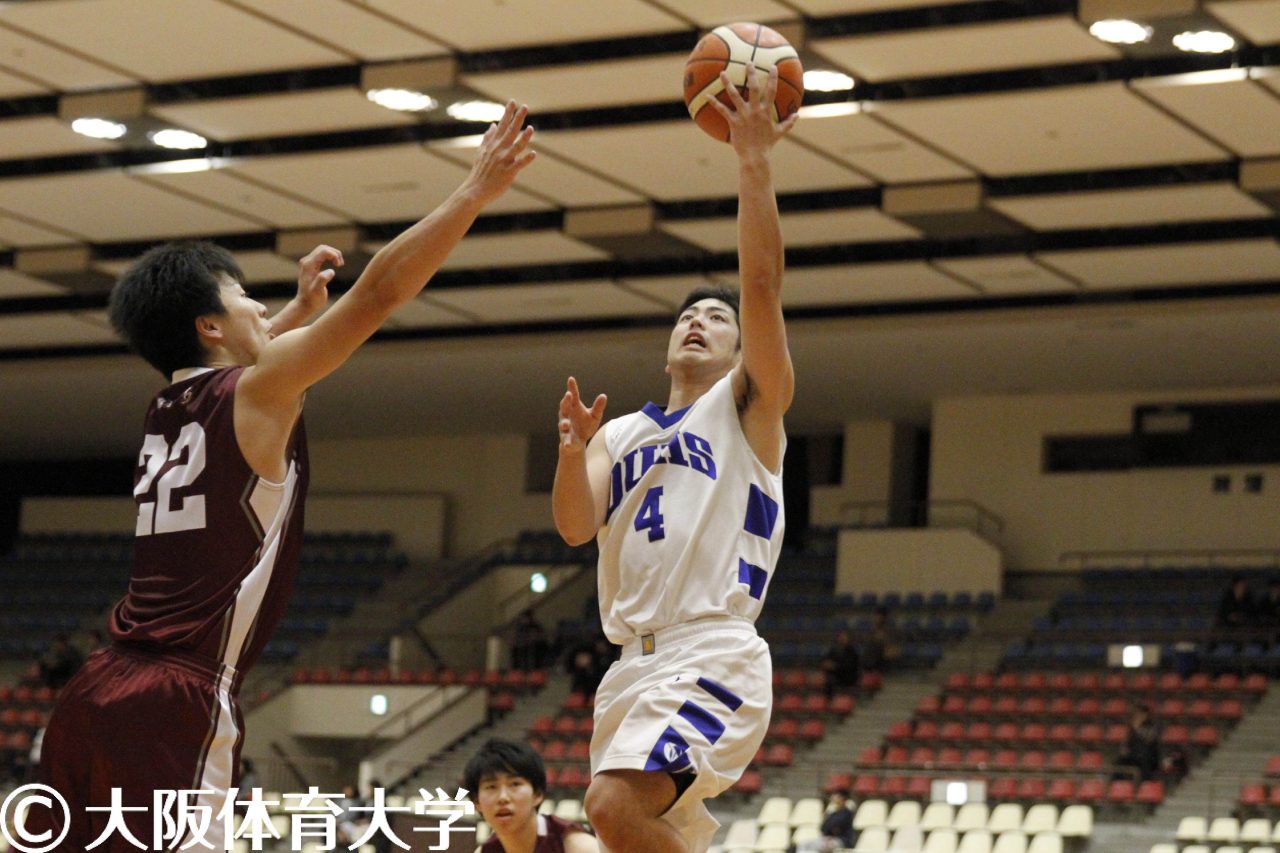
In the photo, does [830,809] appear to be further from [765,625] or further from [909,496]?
[909,496]

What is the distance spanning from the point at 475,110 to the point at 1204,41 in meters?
5.64

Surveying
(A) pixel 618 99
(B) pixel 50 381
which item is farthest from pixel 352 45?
(B) pixel 50 381

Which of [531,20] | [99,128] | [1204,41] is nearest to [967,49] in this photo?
[1204,41]

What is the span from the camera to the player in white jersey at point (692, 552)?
185 inches

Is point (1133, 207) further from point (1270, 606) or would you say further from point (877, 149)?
point (1270, 606)

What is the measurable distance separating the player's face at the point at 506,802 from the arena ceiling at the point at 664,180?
9.06 metres

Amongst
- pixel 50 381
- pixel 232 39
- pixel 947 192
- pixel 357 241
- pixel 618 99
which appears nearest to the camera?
pixel 232 39

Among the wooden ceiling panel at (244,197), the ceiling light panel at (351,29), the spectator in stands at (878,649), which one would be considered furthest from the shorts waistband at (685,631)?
the spectator in stands at (878,649)

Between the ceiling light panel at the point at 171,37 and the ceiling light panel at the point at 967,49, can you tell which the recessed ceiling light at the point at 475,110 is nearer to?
the ceiling light panel at the point at 171,37

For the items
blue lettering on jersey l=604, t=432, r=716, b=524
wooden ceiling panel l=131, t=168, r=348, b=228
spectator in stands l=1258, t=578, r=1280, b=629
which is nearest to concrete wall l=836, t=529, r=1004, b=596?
spectator in stands l=1258, t=578, r=1280, b=629

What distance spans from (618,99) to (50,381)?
14308 mm

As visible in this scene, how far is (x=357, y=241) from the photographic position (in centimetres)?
2009

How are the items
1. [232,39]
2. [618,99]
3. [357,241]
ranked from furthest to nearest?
[357,241]
[618,99]
[232,39]

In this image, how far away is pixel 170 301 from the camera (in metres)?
4.06
